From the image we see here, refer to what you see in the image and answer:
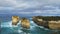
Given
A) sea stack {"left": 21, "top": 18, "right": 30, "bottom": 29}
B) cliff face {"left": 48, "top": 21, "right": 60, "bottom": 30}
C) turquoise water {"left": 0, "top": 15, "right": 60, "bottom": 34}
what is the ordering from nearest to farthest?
1. turquoise water {"left": 0, "top": 15, "right": 60, "bottom": 34}
2. cliff face {"left": 48, "top": 21, "right": 60, "bottom": 30}
3. sea stack {"left": 21, "top": 18, "right": 30, "bottom": 29}

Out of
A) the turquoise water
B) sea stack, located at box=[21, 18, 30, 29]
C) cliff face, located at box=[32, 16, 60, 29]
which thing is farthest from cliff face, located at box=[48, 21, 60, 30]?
sea stack, located at box=[21, 18, 30, 29]

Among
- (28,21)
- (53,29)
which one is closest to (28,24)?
(28,21)

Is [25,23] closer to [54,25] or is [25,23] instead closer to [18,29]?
[18,29]

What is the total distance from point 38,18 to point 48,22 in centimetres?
126

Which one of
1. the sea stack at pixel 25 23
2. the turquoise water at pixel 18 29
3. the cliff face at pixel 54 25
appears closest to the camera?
the turquoise water at pixel 18 29

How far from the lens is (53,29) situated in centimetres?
747

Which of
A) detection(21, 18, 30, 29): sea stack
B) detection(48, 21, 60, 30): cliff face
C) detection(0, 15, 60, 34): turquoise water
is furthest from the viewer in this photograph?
detection(21, 18, 30, 29): sea stack

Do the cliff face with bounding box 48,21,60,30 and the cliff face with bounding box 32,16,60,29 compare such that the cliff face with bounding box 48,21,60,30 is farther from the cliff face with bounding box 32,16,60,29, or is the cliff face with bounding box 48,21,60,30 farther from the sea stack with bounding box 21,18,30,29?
the sea stack with bounding box 21,18,30,29

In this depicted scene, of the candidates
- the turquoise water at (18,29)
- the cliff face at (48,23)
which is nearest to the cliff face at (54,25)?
the cliff face at (48,23)

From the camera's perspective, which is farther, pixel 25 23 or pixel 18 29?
pixel 25 23

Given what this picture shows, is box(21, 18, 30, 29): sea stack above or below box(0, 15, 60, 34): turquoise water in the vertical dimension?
above

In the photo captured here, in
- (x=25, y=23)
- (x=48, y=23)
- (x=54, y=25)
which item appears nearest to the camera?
(x=54, y=25)

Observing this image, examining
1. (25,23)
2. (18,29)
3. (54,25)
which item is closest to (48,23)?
(54,25)

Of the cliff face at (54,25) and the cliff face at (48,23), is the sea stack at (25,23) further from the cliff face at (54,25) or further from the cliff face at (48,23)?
the cliff face at (54,25)
